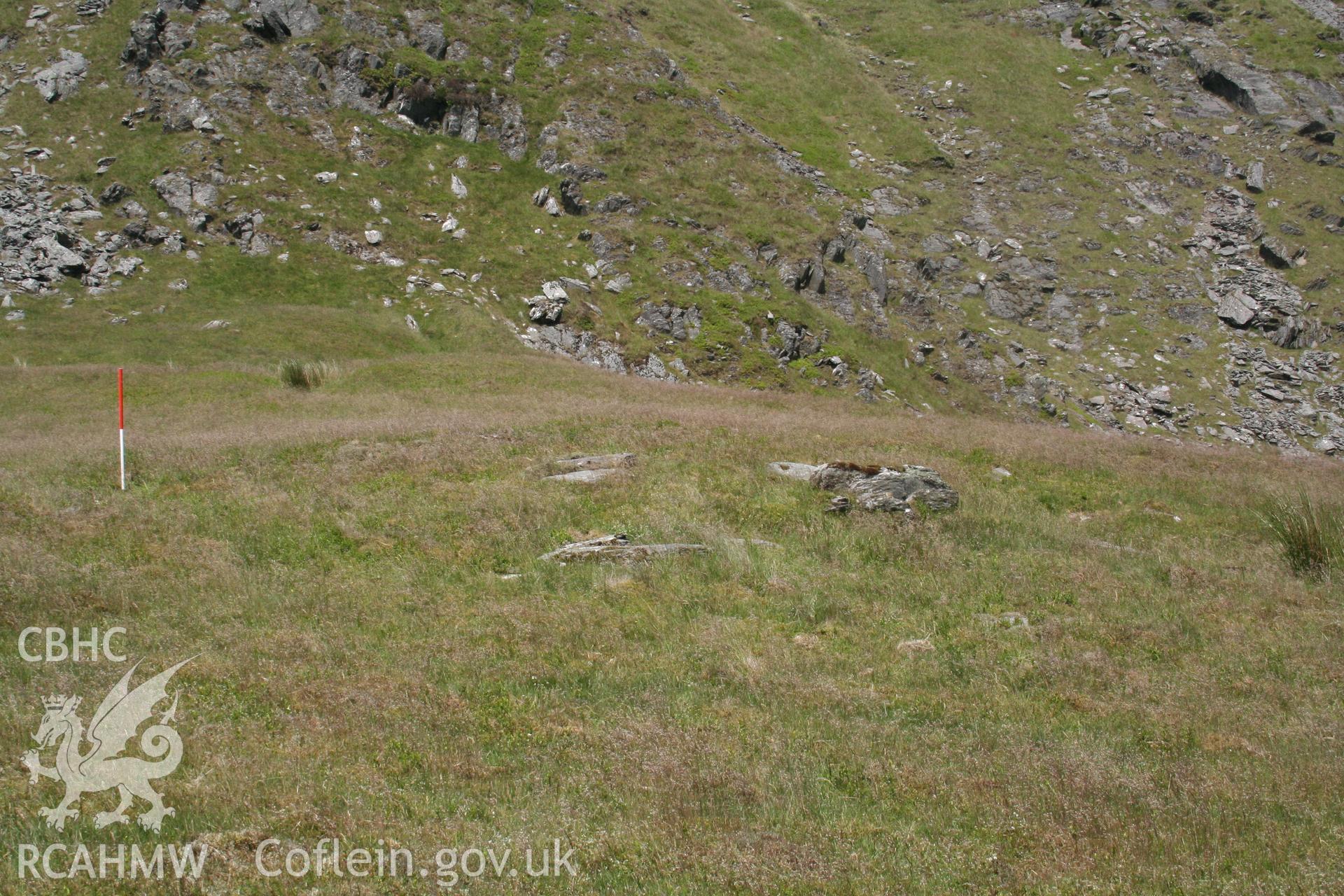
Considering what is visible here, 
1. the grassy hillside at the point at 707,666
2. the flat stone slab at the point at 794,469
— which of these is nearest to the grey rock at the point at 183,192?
the grassy hillside at the point at 707,666

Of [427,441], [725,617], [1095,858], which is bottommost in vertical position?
[427,441]

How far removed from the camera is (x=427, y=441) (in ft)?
64.1

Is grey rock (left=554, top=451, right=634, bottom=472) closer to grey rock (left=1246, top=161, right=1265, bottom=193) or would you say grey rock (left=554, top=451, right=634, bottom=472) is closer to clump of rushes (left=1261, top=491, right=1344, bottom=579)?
clump of rushes (left=1261, top=491, right=1344, bottom=579)

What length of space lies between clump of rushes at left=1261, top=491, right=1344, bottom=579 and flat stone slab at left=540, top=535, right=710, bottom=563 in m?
9.80

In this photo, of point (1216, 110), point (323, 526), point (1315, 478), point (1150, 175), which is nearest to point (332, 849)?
point (323, 526)

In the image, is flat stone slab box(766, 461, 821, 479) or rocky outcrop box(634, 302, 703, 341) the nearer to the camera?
flat stone slab box(766, 461, 821, 479)

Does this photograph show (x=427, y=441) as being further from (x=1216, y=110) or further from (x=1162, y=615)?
(x=1216, y=110)

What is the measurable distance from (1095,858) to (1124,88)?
9556 cm

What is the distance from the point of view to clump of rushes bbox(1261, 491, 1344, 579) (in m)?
12.4

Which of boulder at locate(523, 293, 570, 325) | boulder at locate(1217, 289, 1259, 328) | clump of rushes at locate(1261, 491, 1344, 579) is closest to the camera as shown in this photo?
clump of rushes at locate(1261, 491, 1344, 579)

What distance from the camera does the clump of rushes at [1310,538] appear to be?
12.4m

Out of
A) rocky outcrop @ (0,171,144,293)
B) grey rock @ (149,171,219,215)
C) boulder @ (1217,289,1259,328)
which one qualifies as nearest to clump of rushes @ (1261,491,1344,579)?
Answer: rocky outcrop @ (0,171,144,293)

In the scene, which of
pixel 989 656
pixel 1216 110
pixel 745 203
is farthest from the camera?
pixel 1216 110

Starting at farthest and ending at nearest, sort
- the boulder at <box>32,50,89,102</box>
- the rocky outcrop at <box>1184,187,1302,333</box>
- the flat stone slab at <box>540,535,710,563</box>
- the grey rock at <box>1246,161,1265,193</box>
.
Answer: the grey rock at <box>1246,161,1265,193</box> → the rocky outcrop at <box>1184,187,1302,333</box> → the boulder at <box>32,50,89,102</box> → the flat stone slab at <box>540,535,710,563</box>
